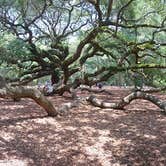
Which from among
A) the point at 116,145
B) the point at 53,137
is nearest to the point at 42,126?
the point at 53,137

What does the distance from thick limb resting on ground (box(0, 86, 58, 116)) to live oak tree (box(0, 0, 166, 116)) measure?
2.69 meters

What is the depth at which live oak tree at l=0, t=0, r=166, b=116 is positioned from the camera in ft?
36.9

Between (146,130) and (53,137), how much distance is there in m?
1.81

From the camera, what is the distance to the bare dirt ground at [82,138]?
5.95 m

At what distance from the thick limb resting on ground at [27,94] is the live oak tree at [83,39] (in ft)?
8.83

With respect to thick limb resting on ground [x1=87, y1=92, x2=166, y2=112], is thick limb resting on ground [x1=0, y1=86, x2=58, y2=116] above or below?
above

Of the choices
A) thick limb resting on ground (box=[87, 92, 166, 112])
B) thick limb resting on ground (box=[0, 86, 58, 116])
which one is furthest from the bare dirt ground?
thick limb resting on ground (box=[87, 92, 166, 112])

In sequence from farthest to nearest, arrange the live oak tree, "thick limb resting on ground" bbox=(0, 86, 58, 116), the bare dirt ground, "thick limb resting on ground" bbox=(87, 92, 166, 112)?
the live oak tree → "thick limb resting on ground" bbox=(87, 92, 166, 112) → "thick limb resting on ground" bbox=(0, 86, 58, 116) → the bare dirt ground

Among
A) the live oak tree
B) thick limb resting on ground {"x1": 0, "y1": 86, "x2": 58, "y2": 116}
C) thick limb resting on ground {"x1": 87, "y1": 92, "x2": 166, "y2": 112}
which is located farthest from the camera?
the live oak tree

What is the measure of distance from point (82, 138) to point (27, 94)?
4.66ft

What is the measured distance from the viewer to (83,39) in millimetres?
11844

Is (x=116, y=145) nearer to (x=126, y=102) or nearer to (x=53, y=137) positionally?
(x=53, y=137)

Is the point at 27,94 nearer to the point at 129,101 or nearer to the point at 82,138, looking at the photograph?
the point at 82,138

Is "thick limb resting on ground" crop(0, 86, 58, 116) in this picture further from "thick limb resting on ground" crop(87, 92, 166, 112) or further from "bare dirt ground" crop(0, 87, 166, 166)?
"thick limb resting on ground" crop(87, 92, 166, 112)
